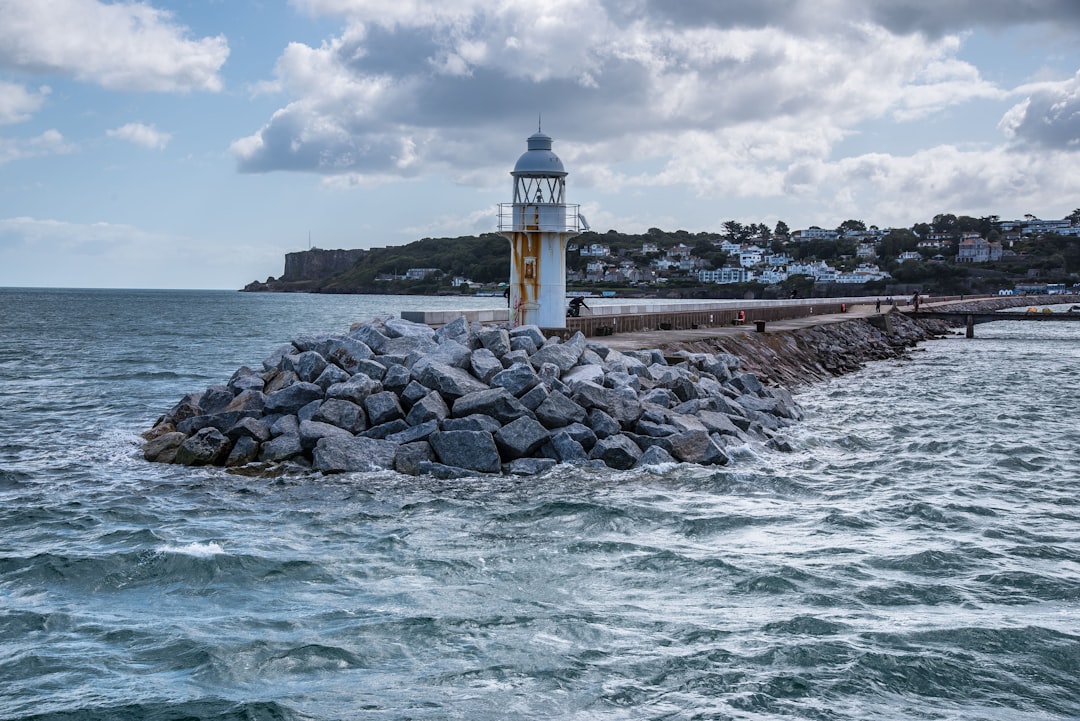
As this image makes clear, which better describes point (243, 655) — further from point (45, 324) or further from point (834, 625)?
point (45, 324)

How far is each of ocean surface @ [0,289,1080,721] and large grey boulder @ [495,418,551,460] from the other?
967 millimetres

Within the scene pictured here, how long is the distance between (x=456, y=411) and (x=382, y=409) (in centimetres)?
95

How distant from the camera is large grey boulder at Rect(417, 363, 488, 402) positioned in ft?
42.6

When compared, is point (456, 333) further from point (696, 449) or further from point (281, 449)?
point (696, 449)

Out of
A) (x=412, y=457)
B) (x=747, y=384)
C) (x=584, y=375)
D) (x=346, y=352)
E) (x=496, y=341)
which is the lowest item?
(x=412, y=457)

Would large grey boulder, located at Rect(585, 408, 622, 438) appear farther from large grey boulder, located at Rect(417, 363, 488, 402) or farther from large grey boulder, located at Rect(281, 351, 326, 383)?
large grey boulder, located at Rect(281, 351, 326, 383)

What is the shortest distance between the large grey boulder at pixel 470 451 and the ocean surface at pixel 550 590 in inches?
25.1

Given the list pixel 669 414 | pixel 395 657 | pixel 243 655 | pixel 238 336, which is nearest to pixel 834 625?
pixel 395 657

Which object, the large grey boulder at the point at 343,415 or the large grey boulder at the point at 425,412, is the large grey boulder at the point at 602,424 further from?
the large grey boulder at the point at 343,415

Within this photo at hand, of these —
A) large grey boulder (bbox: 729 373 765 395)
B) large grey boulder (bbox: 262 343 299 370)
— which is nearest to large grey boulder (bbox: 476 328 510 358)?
large grey boulder (bbox: 262 343 299 370)

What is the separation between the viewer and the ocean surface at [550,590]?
567cm

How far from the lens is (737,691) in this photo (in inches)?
224

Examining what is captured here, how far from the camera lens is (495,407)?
40.9 ft

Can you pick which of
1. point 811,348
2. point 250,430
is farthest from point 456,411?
point 811,348
